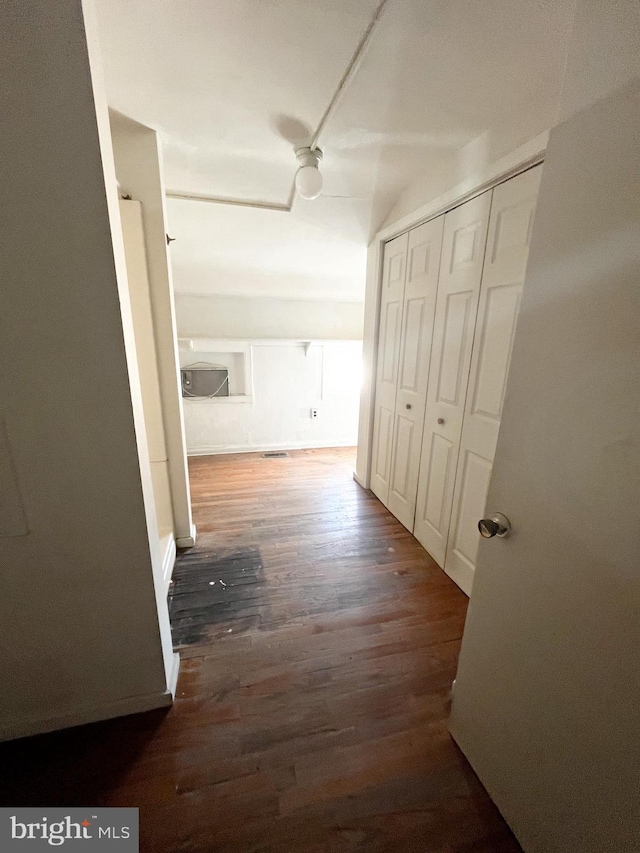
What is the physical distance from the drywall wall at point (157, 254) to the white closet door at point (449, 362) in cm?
155

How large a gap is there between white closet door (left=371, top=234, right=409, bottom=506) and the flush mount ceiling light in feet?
2.58

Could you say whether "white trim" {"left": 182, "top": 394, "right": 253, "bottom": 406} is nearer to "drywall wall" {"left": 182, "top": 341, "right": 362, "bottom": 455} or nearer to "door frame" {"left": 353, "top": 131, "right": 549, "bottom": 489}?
"drywall wall" {"left": 182, "top": 341, "right": 362, "bottom": 455}

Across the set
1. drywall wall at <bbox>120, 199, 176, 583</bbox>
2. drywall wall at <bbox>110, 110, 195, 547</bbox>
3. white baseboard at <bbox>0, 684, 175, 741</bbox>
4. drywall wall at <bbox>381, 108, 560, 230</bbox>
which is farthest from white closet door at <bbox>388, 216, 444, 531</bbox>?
white baseboard at <bbox>0, 684, 175, 741</bbox>

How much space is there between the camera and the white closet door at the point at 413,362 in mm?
2020

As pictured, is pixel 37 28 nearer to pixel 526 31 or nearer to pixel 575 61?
pixel 575 61

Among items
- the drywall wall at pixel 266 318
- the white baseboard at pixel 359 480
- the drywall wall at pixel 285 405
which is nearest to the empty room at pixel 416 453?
the white baseboard at pixel 359 480

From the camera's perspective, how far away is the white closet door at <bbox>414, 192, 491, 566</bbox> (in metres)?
1.67

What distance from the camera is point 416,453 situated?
7.58 feet

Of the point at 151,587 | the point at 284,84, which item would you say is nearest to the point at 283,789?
the point at 151,587

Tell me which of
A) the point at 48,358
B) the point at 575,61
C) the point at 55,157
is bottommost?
the point at 48,358

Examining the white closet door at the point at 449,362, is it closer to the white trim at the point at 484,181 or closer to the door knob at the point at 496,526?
the white trim at the point at 484,181

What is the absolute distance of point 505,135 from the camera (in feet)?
4.60

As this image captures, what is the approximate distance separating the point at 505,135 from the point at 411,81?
1.50ft

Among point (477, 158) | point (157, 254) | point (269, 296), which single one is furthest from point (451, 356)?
point (269, 296)
